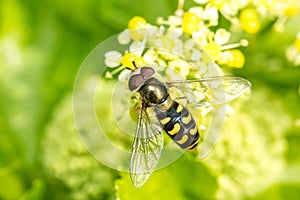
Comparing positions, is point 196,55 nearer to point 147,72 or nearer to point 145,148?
point 147,72

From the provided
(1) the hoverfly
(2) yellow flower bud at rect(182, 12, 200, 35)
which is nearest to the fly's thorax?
(1) the hoverfly

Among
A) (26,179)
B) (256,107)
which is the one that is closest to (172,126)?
(256,107)

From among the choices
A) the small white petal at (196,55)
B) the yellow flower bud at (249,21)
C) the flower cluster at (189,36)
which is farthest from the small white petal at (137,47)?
the yellow flower bud at (249,21)

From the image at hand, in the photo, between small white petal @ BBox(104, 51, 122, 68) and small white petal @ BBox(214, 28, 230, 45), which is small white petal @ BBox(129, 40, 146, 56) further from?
small white petal @ BBox(214, 28, 230, 45)

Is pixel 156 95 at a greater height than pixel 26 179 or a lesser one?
greater

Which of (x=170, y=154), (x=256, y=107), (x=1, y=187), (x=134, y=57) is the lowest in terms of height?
(x=1, y=187)

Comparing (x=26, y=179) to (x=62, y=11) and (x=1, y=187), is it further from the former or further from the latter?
(x=62, y=11)

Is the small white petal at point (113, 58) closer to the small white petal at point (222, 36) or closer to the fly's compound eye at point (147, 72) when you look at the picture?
the fly's compound eye at point (147, 72)

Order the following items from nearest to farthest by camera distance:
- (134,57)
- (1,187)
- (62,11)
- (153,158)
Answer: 1. (153,158)
2. (134,57)
3. (1,187)
4. (62,11)
